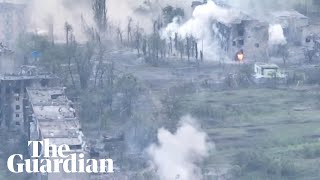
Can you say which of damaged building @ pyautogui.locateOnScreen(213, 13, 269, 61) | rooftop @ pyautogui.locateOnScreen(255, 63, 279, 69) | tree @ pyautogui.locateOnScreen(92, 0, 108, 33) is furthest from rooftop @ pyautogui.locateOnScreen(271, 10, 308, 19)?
tree @ pyautogui.locateOnScreen(92, 0, 108, 33)

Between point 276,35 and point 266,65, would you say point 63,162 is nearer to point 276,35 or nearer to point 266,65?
point 266,65

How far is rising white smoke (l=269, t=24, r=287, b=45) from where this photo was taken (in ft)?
129

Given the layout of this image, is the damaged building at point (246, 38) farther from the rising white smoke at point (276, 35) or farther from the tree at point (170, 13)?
the tree at point (170, 13)

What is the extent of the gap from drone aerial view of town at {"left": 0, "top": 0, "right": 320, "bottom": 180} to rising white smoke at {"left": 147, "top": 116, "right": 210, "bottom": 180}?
0.03m

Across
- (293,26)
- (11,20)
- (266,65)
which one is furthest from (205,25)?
(11,20)

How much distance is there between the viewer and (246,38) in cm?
3897

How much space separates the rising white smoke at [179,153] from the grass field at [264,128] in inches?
30.7

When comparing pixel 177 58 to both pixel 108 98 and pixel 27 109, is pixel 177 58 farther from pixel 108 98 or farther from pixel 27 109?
pixel 27 109

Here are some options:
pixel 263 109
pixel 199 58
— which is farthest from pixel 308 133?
pixel 199 58

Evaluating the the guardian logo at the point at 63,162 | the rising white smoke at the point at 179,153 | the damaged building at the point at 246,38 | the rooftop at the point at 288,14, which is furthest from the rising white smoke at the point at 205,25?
the the guardian logo at the point at 63,162

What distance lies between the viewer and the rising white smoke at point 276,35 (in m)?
39.5

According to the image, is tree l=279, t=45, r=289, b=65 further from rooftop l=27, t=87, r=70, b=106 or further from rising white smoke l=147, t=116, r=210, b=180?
rising white smoke l=147, t=116, r=210, b=180

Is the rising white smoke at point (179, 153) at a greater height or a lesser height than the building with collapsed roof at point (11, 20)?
lesser

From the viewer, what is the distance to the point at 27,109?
29219mm
